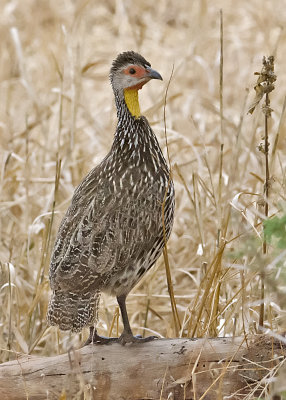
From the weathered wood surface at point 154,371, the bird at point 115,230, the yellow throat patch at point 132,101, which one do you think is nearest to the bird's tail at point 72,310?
the bird at point 115,230

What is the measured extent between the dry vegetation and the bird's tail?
9 cm

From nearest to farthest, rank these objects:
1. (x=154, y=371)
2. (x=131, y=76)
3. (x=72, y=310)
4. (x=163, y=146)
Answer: (x=154, y=371) < (x=72, y=310) < (x=131, y=76) < (x=163, y=146)

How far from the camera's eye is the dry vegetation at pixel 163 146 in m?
3.85

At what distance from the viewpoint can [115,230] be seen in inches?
142

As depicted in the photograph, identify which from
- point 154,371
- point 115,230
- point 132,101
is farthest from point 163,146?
point 154,371

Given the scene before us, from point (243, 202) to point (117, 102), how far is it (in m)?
1.33

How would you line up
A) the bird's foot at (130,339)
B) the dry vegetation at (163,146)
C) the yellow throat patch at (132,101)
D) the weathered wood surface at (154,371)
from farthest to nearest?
the yellow throat patch at (132,101) < the dry vegetation at (163,146) < the bird's foot at (130,339) < the weathered wood surface at (154,371)

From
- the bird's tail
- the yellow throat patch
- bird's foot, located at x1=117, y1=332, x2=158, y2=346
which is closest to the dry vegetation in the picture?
the bird's tail

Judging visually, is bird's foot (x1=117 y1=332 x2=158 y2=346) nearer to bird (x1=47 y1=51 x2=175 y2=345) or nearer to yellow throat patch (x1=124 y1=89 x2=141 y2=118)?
bird (x1=47 y1=51 x2=175 y2=345)

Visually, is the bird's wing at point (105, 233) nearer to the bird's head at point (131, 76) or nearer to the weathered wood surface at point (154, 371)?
the weathered wood surface at point (154, 371)

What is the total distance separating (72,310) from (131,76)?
1.13 m

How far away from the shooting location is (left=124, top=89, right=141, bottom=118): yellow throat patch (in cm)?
395

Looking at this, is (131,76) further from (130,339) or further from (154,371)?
(154,371)

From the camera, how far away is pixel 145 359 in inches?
134
